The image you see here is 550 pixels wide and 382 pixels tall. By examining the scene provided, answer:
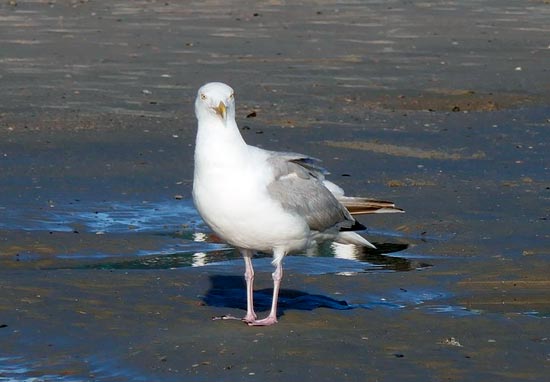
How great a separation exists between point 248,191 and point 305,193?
1.97 feet

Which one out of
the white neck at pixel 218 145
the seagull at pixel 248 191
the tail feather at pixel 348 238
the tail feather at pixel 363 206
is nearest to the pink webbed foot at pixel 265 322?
the seagull at pixel 248 191

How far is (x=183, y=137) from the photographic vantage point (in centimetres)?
1343

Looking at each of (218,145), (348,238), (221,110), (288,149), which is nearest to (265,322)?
(348,238)

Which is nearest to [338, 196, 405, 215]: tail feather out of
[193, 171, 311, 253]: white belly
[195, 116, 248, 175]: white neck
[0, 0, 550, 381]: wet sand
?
[0, 0, 550, 381]: wet sand

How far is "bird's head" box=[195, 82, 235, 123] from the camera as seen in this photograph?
23.7ft

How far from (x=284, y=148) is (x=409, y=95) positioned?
354 cm

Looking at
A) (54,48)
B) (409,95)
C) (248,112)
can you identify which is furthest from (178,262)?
(54,48)

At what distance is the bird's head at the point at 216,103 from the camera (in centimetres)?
722

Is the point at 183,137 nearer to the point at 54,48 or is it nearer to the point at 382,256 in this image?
the point at 382,256

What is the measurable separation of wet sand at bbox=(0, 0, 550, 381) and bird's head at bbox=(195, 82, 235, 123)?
1188 mm

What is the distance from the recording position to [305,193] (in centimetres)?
764

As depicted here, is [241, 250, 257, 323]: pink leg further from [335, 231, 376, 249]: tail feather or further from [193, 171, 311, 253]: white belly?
[335, 231, 376, 249]: tail feather

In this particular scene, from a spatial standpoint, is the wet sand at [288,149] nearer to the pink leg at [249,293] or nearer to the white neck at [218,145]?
the pink leg at [249,293]

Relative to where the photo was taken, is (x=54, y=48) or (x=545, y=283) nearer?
(x=545, y=283)
